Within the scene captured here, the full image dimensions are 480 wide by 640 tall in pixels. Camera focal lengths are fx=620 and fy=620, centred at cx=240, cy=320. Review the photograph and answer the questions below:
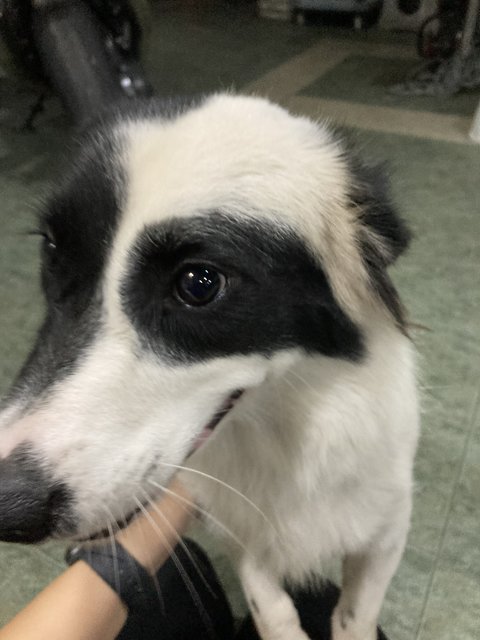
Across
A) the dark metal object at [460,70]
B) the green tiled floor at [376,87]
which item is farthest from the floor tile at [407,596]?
the dark metal object at [460,70]

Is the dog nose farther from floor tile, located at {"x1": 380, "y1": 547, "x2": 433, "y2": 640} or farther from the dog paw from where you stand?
floor tile, located at {"x1": 380, "y1": 547, "x2": 433, "y2": 640}

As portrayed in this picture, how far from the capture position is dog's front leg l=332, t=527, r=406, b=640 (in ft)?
3.41

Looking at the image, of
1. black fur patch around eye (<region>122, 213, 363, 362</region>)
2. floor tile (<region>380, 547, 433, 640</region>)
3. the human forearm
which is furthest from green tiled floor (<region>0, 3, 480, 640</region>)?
the human forearm

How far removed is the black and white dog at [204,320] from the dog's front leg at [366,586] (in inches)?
8.3

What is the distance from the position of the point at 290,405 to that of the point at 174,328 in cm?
22

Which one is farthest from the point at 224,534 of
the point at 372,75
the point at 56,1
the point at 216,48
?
the point at 216,48

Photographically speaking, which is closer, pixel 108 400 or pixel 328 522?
pixel 108 400

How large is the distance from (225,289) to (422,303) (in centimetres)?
135

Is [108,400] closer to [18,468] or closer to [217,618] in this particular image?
[18,468]

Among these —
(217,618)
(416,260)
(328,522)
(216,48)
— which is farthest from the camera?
(216,48)

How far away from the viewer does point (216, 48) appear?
14.5 feet

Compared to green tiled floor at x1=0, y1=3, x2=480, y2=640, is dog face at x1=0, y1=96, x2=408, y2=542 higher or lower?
higher

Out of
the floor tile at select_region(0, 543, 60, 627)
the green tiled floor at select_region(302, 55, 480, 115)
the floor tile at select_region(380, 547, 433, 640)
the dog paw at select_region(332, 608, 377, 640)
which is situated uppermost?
the green tiled floor at select_region(302, 55, 480, 115)

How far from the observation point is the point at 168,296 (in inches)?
26.7
